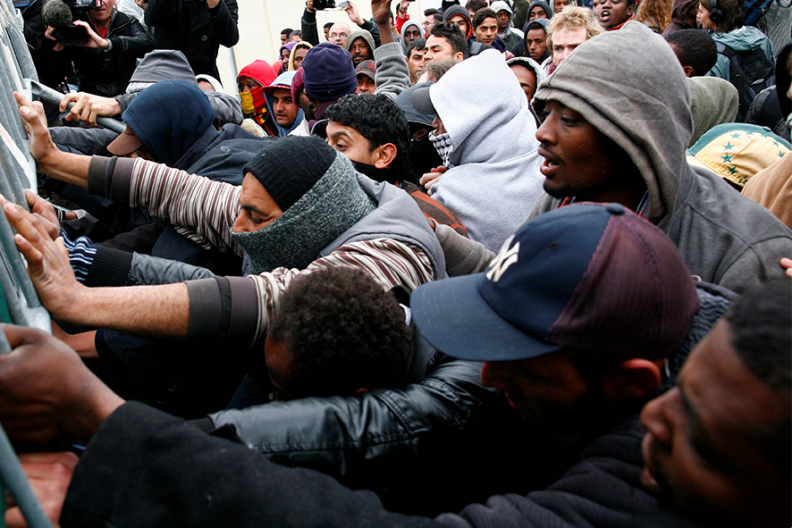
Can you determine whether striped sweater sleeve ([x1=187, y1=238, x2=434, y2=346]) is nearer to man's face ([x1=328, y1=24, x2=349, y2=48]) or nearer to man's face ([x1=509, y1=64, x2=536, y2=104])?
→ man's face ([x1=509, y1=64, x2=536, y2=104])

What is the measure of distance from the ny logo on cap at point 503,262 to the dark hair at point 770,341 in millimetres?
428

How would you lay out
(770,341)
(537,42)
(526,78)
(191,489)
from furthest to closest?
1. (537,42)
2. (526,78)
3. (191,489)
4. (770,341)

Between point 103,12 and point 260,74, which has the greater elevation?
point 103,12

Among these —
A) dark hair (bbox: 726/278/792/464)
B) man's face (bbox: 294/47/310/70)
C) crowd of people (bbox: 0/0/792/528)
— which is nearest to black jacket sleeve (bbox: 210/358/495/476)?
crowd of people (bbox: 0/0/792/528)

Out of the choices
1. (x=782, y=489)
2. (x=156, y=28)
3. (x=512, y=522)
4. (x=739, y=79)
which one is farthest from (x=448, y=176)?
(x=156, y=28)

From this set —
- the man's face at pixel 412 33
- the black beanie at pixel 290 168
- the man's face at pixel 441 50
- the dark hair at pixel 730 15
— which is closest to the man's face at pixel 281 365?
the black beanie at pixel 290 168

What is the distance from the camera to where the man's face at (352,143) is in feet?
8.31

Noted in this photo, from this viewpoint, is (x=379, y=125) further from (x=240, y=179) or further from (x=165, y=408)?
(x=165, y=408)

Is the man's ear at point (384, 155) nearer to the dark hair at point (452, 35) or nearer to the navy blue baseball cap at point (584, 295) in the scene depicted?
the navy blue baseball cap at point (584, 295)

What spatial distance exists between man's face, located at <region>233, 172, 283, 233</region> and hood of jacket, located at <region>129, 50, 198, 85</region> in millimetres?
1968

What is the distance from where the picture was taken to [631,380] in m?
0.94

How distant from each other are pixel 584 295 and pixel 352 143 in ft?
5.91

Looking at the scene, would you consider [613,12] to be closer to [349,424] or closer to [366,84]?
[366,84]

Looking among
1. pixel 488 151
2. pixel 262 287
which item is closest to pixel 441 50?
pixel 488 151
